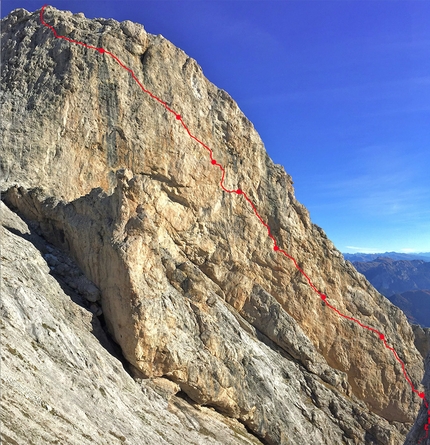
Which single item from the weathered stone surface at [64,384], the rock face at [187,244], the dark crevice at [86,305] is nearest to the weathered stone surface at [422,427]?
the weathered stone surface at [64,384]

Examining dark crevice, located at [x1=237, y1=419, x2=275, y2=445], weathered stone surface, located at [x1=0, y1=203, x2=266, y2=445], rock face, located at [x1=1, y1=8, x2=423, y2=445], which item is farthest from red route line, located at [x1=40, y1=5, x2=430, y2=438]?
weathered stone surface, located at [x1=0, y1=203, x2=266, y2=445]

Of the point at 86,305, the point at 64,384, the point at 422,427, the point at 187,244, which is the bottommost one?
the point at 64,384

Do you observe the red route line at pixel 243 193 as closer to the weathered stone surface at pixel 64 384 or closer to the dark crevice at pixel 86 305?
the weathered stone surface at pixel 64 384

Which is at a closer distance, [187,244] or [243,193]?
[187,244]

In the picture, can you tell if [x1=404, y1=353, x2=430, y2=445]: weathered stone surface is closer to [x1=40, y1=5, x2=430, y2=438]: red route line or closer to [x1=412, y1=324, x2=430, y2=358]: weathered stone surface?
[x1=40, y1=5, x2=430, y2=438]: red route line

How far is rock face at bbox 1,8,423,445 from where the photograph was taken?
32125mm

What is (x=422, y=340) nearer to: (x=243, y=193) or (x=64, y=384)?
(x=243, y=193)

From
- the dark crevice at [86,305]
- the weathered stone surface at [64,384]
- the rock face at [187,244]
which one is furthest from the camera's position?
the rock face at [187,244]

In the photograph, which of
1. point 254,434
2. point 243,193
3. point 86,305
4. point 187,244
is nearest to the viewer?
point 86,305

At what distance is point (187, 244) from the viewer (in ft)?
144

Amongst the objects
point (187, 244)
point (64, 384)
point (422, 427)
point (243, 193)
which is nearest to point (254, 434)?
point (422, 427)

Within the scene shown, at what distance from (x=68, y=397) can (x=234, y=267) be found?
88.9ft

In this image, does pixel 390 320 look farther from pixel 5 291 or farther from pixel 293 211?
pixel 5 291

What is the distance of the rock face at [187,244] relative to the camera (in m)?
32.1
